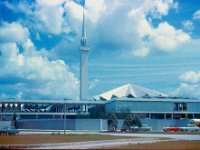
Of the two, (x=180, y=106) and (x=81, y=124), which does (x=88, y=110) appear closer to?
(x=180, y=106)

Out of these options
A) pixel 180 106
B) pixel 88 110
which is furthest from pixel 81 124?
pixel 88 110

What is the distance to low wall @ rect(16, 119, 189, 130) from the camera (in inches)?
3268

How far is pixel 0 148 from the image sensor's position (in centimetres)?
2402

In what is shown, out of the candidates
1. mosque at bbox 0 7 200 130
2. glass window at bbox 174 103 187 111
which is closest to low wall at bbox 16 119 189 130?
mosque at bbox 0 7 200 130

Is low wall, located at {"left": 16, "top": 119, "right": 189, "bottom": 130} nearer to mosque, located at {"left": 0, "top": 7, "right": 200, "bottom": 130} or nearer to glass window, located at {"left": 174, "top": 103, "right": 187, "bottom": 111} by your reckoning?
mosque, located at {"left": 0, "top": 7, "right": 200, "bottom": 130}

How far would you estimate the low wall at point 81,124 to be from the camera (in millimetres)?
83000

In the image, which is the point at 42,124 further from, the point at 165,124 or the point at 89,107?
the point at 89,107

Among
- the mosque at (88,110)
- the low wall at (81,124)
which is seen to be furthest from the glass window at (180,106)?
the low wall at (81,124)

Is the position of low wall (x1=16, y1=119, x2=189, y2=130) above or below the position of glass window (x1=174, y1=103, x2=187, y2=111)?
below

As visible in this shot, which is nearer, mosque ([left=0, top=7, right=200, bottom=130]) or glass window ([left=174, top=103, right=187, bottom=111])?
mosque ([left=0, top=7, right=200, bottom=130])

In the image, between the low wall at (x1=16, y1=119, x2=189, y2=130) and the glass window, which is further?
the glass window

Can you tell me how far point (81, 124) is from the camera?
83.0 m

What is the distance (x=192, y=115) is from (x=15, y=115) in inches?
2115

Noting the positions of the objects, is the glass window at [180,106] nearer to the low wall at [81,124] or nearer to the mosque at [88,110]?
the mosque at [88,110]
